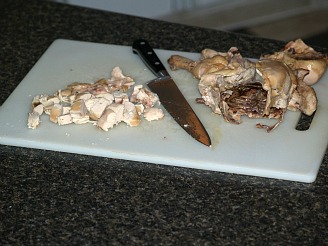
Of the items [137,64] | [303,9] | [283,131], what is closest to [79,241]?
[283,131]

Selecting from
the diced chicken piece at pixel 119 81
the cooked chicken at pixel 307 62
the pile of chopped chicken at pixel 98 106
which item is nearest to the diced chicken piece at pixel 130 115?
the pile of chopped chicken at pixel 98 106

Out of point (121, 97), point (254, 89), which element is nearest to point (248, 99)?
point (254, 89)

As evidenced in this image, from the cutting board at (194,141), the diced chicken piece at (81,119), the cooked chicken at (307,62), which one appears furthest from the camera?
the cooked chicken at (307,62)

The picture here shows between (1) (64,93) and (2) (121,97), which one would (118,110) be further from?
(1) (64,93)

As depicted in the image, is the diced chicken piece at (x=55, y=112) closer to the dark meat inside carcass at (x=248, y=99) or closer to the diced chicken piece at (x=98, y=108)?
the diced chicken piece at (x=98, y=108)

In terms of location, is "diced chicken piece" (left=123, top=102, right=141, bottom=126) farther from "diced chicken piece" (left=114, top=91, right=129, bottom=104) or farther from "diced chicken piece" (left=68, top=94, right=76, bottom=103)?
"diced chicken piece" (left=68, top=94, right=76, bottom=103)

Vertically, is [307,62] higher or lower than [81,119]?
higher

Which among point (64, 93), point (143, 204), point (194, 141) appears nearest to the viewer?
point (143, 204)

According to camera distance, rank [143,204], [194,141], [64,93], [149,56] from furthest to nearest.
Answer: [149,56] < [64,93] < [194,141] < [143,204]
